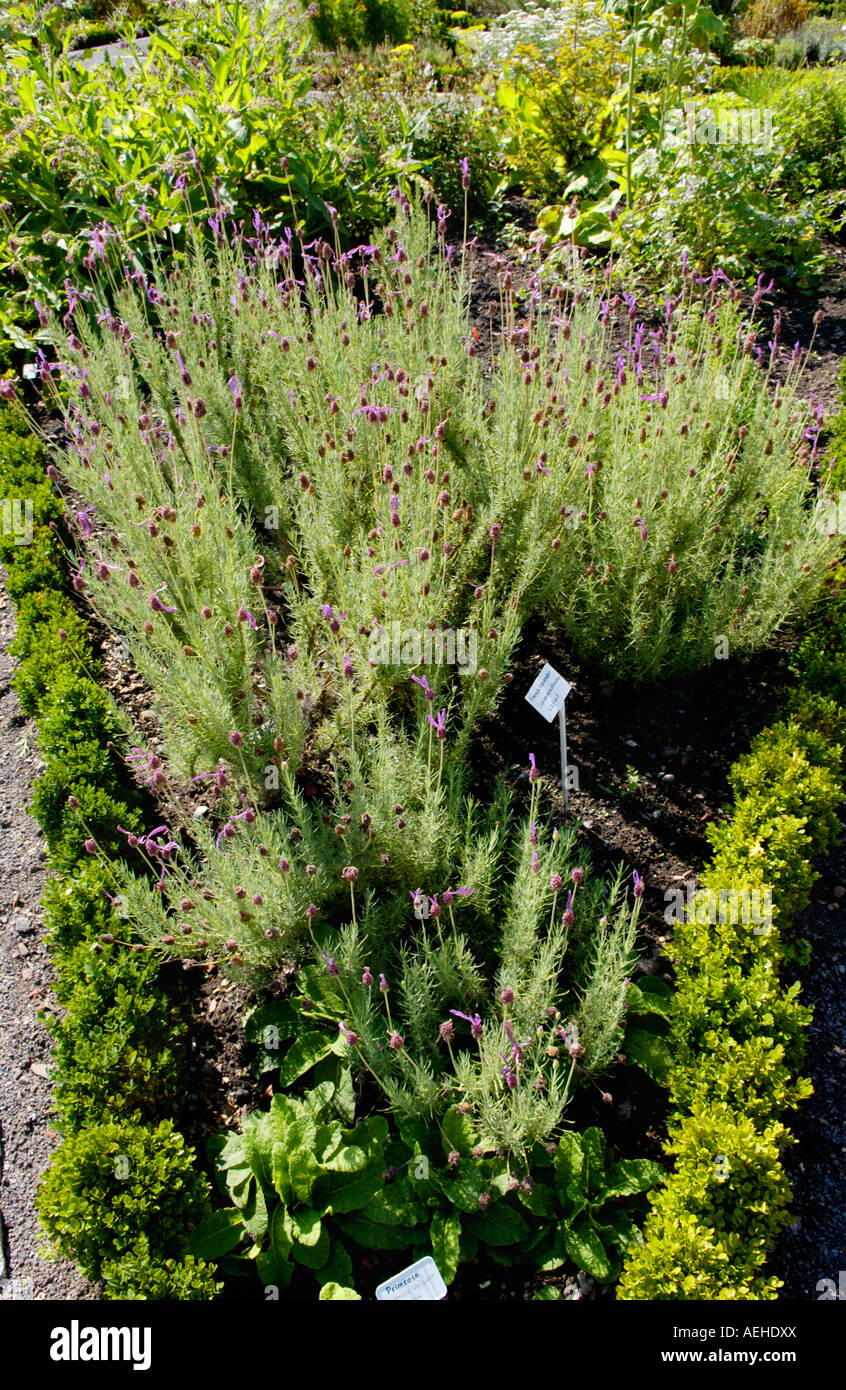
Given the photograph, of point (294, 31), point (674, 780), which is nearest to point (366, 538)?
point (674, 780)

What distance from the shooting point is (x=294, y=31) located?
10617 millimetres

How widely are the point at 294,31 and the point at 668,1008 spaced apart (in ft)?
38.7

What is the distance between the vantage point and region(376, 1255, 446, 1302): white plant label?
6.63ft

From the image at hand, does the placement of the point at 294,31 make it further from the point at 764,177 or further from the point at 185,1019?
the point at 185,1019

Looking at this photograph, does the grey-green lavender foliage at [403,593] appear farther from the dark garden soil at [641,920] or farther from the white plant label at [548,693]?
the white plant label at [548,693]

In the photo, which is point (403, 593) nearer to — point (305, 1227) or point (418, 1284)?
point (305, 1227)

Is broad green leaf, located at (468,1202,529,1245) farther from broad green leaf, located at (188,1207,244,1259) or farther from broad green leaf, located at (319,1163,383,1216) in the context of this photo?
broad green leaf, located at (188,1207,244,1259)

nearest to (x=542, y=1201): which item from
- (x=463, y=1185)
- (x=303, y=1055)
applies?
(x=463, y=1185)
